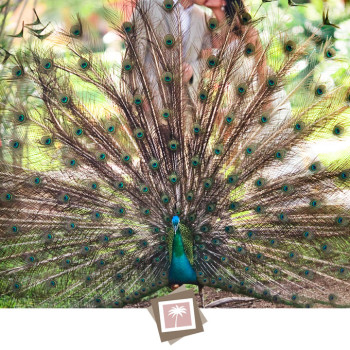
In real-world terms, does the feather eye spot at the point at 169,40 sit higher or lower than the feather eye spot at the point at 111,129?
higher

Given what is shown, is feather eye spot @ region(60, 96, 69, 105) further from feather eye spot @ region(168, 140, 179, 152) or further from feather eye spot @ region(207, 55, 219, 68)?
feather eye spot @ region(207, 55, 219, 68)

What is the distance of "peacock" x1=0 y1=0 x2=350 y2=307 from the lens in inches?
77.3

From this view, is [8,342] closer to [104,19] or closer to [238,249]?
[238,249]

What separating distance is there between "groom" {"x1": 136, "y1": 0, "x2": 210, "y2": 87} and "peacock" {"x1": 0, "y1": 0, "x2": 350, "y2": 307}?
1 centimetres

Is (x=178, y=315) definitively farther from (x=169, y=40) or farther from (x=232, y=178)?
(x=169, y=40)

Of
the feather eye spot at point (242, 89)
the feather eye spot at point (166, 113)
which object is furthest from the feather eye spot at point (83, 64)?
the feather eye spot at point (242, 89)

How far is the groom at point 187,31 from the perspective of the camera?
1.96 metres

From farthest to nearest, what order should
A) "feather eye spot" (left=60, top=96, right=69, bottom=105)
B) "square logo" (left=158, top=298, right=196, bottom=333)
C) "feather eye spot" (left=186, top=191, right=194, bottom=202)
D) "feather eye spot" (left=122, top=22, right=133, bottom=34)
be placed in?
"feather eye spot" (left=186, top=191, right=194, bottom=202), "feather eye spot" (left=60, top=96, right=69, bottom=105), "feather eye spot" (left=122, top=22, right=133, bottom=34), "square logo" (left=158, top=298, right=196, bottom=333)

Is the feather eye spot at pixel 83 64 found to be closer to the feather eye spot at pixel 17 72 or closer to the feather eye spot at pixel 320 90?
the feather eye spot at pixel 17 72

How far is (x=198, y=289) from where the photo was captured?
7.70 ft

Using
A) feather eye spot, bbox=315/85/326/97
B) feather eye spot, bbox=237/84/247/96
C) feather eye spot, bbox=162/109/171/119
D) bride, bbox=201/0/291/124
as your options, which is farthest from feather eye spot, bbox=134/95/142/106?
feather eye spot, bbox=315/85/326/97

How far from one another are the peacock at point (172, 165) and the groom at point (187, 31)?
A: 0.04 feet

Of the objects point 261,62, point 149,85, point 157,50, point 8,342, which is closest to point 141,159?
point 149,85

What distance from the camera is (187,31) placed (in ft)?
6.53
